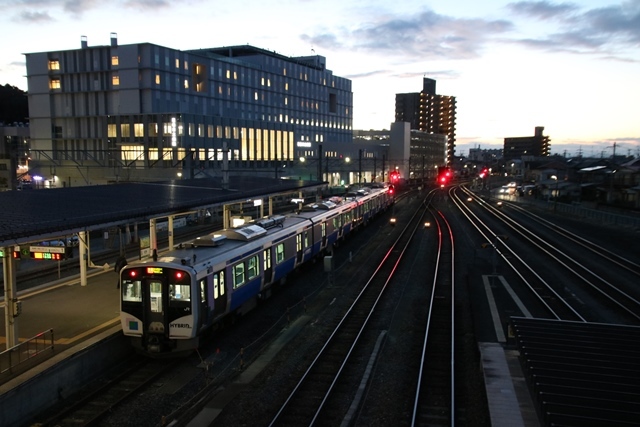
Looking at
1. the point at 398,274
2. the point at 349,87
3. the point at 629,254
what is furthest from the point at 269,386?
the point at 349,87

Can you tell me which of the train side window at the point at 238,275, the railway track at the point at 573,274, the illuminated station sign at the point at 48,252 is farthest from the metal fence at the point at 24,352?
the railway track at the point at 573,274

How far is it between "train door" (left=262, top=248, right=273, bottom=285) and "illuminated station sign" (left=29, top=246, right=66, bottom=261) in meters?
6.27

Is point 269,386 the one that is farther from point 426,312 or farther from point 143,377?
point 426,312

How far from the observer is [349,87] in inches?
4737

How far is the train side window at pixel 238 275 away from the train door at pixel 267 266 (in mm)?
1925

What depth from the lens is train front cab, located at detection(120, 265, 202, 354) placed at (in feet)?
42.6

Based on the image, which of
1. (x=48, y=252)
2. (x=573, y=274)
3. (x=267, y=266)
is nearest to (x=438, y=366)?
(x=267, y=266)

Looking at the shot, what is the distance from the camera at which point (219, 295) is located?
1447 cm

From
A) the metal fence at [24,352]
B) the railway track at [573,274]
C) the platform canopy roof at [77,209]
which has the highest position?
the platform canopy roof at [77,209]

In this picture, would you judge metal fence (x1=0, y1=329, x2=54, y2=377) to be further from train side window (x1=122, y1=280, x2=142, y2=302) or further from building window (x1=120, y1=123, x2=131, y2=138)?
building window (x1=120, y1=123, x2=131, y2=138)

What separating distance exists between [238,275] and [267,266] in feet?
8.36

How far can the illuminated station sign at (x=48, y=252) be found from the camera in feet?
48.4

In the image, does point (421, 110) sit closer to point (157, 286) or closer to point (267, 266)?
point (267, 266)

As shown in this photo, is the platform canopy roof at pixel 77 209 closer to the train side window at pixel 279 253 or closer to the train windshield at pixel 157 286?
the train windshield at pixel 157 286
